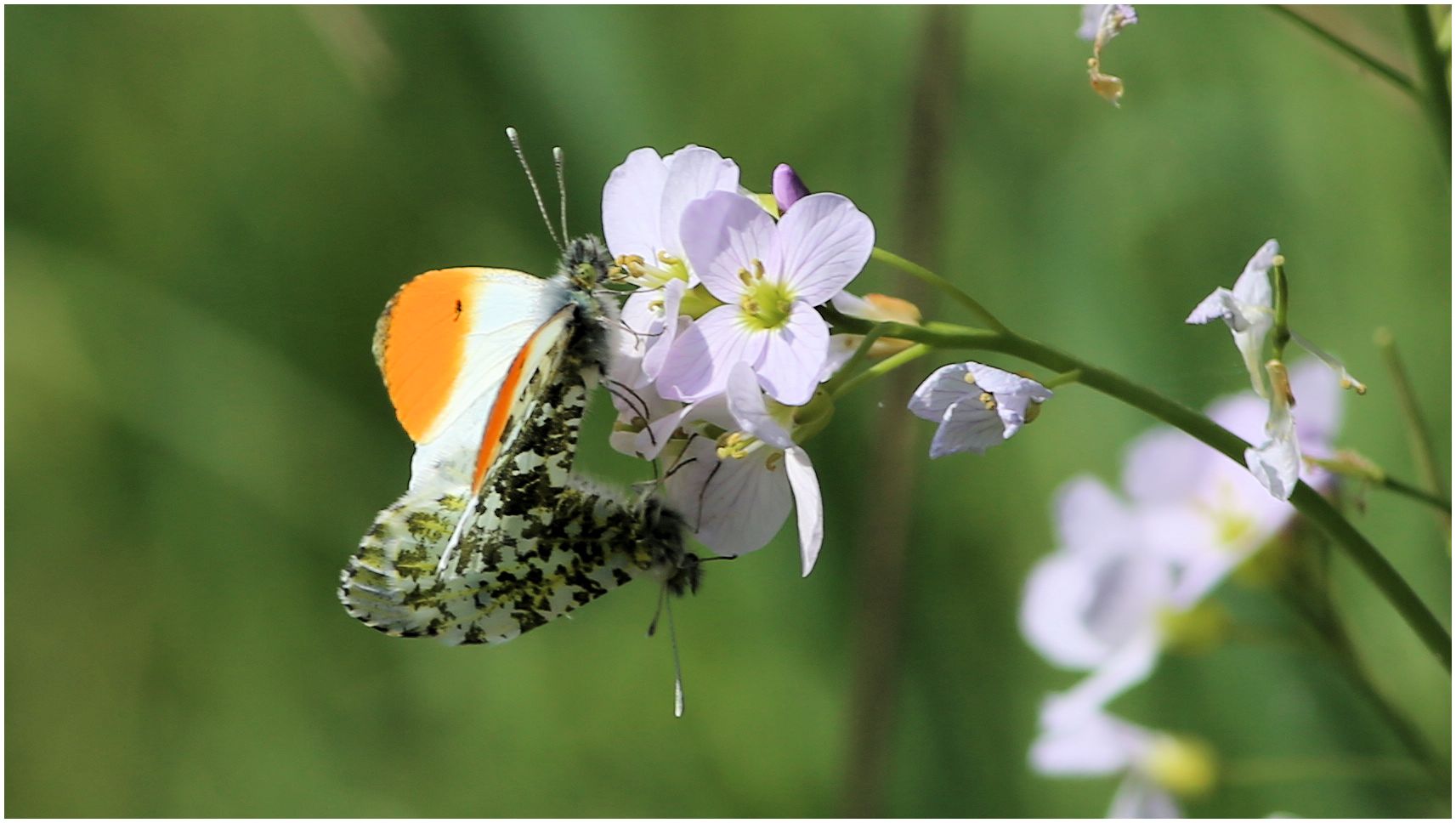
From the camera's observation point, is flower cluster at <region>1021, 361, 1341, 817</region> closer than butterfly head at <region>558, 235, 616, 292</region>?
No

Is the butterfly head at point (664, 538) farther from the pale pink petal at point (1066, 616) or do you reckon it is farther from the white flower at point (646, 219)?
the pale pink petal at point (1066, 616)

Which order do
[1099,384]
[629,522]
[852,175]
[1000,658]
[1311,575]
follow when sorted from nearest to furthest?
[1099,384] < [629,522] < [1311,575] < [1000,658] < [852,175]

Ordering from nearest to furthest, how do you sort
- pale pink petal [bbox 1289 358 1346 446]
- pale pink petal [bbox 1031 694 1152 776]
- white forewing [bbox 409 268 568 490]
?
1. white forewing [bbox 409 268 568 490]
2. pale pink petal [bbox 1289 358 1346 446]
3. pale pink petal [bbox 1031 694 1152 776]

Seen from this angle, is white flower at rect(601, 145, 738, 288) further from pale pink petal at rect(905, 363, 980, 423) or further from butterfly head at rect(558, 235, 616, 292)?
pale pink petal at rect(905, 363, 980, 423)

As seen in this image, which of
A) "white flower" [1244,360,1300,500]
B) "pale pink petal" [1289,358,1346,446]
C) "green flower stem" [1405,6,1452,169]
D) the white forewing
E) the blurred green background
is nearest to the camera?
"white flower" [1244,360,1300,500]

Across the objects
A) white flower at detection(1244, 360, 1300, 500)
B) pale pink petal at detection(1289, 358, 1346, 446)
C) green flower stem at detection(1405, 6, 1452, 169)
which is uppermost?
green flower stem at detection(1405, 6, 1452, 169)

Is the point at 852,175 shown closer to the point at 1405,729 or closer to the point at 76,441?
the point at 1405,729

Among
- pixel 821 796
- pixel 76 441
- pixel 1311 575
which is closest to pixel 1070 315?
pixel 1311 575

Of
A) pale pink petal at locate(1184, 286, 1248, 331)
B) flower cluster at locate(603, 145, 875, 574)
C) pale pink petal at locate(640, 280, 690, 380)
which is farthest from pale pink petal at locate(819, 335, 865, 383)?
pale pink petal at locate(1184, 286, 1248, 331)
